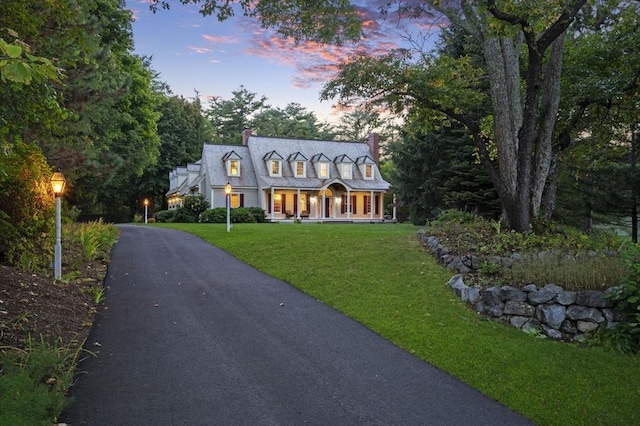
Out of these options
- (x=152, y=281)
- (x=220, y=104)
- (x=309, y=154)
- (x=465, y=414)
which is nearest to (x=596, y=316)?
(x=465, y=414)

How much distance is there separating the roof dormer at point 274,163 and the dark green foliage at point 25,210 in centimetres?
2545

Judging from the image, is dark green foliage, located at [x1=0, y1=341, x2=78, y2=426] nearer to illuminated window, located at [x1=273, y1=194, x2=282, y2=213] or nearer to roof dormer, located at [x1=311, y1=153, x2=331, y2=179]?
illuminated window, located at [x1=273, y1=194, x2=282, y2=213]

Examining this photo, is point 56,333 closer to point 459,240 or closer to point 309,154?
point 459,240

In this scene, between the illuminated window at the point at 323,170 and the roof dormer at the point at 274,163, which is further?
the illuminated window at the point at 323,170

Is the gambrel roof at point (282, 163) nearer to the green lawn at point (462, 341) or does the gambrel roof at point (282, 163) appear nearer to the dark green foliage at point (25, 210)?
the green lawn at point (462, 341)

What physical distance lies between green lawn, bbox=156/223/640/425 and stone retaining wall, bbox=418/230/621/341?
1.05ft

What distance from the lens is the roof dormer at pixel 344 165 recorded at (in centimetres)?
3806

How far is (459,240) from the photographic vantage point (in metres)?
11.0

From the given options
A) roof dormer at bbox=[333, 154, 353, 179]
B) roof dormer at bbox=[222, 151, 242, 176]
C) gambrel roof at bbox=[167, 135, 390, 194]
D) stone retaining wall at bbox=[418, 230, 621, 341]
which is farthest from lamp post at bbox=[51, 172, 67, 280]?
roof dormer at bbox=[333, 154, 353, 179]

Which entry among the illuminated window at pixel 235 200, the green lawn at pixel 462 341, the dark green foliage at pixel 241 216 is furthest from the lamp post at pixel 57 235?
the illuminated window at pixel 235 200

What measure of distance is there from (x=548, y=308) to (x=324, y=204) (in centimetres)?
2976

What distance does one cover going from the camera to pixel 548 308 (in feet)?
23.9

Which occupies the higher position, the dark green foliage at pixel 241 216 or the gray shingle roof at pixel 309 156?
the gray shingle roof at pixel 309 156

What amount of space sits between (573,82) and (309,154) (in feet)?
86.3
